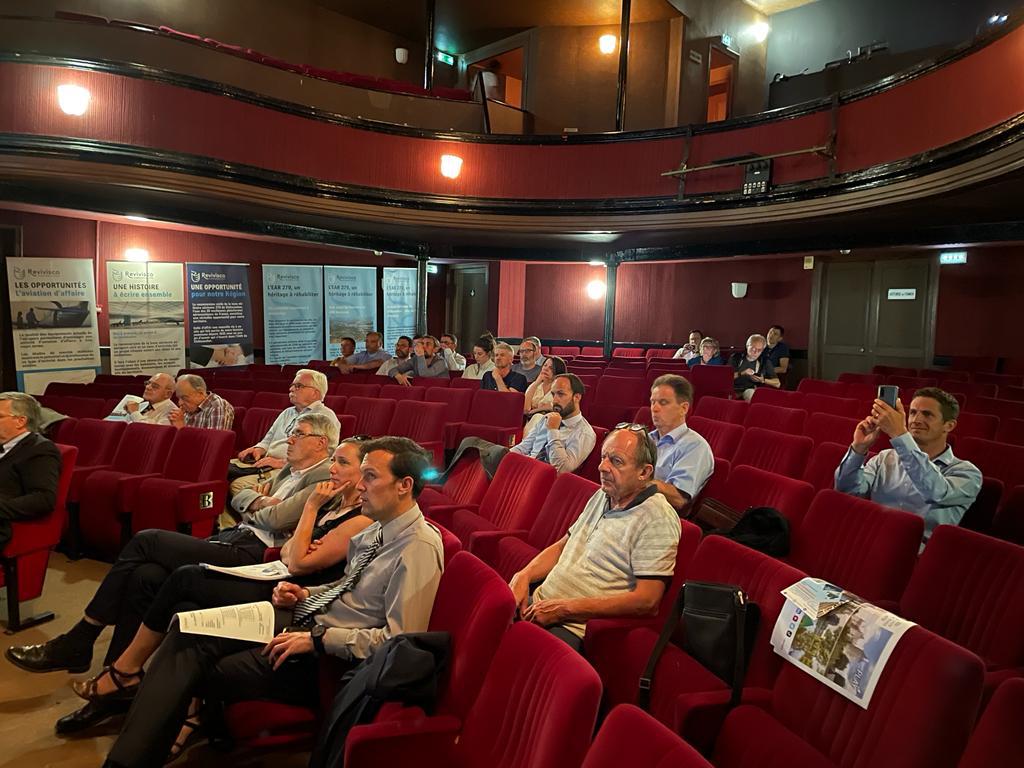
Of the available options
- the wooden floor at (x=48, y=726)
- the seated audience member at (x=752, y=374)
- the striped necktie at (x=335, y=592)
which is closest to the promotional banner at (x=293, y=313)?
the seated audience member at (x=752, y=374)

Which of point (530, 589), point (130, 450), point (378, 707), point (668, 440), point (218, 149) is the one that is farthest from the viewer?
point (218, 149)

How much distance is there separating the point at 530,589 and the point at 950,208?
6.68 meters

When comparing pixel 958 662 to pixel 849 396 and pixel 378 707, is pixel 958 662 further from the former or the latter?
pixel 849 396

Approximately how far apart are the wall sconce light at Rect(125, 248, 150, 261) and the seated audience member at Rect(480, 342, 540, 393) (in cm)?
573

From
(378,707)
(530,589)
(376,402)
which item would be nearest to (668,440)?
(530,589)

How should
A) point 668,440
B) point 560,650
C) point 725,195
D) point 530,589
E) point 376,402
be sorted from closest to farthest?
point 560,650
point 530,589
point 668,440
point 376,402
point 725,195

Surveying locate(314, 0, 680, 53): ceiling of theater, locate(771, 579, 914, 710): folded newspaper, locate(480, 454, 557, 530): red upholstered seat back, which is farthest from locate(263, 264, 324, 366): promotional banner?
locate(771, 579, 914, 710): folded newspaper

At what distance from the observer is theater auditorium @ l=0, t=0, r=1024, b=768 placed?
67.7 inches

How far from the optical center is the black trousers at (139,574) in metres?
2.55

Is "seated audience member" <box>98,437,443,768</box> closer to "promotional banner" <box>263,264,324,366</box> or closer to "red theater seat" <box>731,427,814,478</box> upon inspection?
"red theater seat" <box>731,427,814,478</box>

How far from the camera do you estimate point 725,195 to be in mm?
8188

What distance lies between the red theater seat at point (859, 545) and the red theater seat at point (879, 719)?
27.2 inches

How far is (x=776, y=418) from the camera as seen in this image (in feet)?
16.1

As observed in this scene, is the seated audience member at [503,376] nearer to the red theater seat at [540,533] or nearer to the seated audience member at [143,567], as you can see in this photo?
the red theater seat at [540,533]
